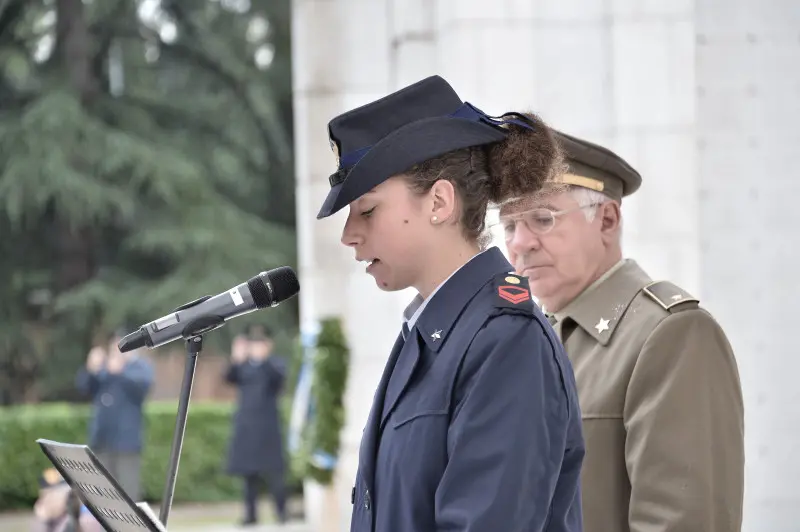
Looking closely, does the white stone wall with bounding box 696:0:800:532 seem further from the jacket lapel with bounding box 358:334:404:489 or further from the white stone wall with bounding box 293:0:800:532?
the jacket lapel with bounding box 358:334:404:489

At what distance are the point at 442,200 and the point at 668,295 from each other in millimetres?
879

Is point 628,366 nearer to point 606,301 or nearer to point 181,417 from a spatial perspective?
point 606,301

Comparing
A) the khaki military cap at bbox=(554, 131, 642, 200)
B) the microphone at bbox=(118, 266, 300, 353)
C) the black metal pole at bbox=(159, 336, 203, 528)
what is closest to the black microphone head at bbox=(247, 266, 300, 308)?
the microphone at bbox=(118, 266, 300, 353)

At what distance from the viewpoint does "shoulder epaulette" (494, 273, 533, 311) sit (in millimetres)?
1793

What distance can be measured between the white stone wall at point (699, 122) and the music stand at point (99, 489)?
267cm

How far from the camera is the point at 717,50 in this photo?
4188 mm

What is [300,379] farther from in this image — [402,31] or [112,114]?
[112,114]

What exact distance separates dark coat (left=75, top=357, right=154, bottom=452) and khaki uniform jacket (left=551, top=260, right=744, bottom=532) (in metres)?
8.74

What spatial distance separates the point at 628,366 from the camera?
247 cm

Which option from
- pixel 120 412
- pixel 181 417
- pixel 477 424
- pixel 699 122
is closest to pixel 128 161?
pixel 120 412

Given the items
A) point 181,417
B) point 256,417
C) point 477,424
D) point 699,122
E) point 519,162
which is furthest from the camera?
point 256,417

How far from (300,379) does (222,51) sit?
857 cm

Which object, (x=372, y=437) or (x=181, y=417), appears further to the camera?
(x=181, y=417)

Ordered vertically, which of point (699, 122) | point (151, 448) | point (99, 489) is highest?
point (699, 122)
